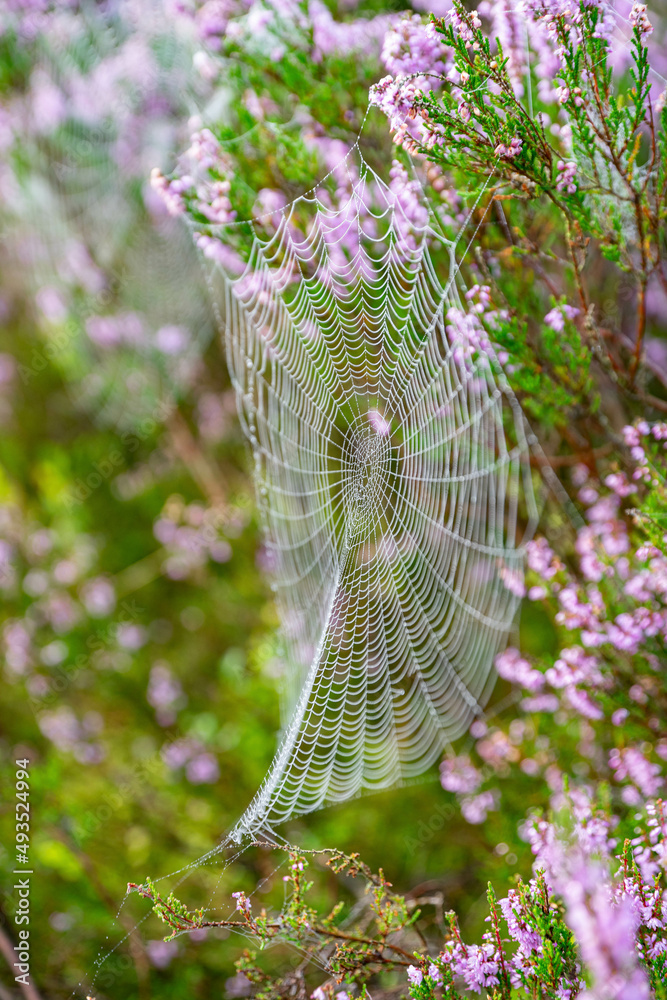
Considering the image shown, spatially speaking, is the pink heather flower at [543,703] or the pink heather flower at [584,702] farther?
the pink heather flower at [543,703]

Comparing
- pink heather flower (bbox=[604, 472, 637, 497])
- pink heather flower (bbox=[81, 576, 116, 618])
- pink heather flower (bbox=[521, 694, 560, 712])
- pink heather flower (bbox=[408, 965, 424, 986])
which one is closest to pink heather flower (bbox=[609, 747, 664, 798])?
pink heather flower (bbox=[521, 694, 560, 712])

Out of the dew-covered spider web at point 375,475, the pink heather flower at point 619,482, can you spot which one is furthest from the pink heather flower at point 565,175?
the pink heather flower at point 619,482

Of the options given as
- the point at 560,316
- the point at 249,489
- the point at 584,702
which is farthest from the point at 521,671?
the point at 249,489

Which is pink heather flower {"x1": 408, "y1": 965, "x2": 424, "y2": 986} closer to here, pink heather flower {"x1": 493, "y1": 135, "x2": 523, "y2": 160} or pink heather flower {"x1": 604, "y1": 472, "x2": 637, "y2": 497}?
pink heather flower {"x1": 604, "y1": 472, "x2": 637, "y2": 497}

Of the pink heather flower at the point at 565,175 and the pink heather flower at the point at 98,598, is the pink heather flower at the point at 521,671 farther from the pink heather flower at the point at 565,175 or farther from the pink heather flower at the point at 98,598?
the pink heather flower at the point at 98,598

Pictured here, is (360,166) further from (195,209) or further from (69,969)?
(69,969)

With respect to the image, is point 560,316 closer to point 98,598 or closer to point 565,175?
point 565,175

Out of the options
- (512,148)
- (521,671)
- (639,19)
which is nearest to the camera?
(639,19)

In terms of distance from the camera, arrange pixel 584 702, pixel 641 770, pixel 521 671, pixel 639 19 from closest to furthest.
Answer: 1. pixel 639 19
2. pixel 641 770
3. pixel 584 702
4. pixel 521 671
